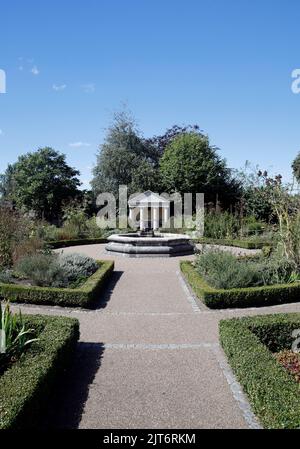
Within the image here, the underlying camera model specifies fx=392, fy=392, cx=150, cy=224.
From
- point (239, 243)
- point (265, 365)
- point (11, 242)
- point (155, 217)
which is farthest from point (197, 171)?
point (265, 365)

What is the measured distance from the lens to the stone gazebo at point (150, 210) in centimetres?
2503

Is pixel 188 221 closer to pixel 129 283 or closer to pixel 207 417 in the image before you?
pixel 129 283

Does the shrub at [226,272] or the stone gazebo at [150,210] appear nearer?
the shrub at [226,272]

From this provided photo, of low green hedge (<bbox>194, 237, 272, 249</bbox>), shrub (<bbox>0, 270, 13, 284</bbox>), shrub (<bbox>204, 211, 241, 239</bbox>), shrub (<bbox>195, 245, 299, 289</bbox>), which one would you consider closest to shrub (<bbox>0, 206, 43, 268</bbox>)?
shrub (<bbox>0, 270, 13, 284</bbox>)

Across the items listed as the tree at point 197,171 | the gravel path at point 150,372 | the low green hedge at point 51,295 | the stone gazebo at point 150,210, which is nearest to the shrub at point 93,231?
the stone gazebo at point 150,210

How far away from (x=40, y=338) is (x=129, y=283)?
5388mm

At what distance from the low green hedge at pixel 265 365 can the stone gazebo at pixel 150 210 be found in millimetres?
18778

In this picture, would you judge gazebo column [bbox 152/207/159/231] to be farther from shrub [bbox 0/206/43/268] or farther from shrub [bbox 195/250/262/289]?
shrub [bbox 195/250/262/289]

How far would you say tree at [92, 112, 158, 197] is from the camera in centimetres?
3145

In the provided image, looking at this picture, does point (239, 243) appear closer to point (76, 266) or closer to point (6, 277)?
point (76, 266)

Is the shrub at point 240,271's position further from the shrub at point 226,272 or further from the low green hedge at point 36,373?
the low green hedge at point 36,373
